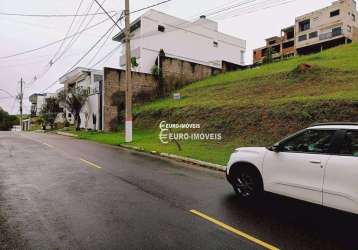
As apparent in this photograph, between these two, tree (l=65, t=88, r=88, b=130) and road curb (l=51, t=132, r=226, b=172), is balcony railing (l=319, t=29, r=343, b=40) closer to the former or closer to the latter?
tree (l=65, t=88, r=88, b=130)

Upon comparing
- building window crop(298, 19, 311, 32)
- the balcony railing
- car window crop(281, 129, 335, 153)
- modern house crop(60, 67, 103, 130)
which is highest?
building window crop(298, 19, 311, 32)

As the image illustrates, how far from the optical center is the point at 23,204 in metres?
6.06

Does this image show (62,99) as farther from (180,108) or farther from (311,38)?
(311,38)

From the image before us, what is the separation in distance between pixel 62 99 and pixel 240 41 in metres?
34.9

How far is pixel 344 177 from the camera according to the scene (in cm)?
473

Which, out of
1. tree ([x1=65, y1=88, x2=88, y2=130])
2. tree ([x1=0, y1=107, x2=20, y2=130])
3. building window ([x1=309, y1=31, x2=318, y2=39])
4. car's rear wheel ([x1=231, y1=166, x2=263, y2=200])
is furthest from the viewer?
tree ([x1=0, y1=107, x2=20, y2=130])

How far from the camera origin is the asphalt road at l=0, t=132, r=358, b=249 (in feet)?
14.3

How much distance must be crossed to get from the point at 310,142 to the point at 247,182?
168cm

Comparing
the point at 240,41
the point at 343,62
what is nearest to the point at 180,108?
the point at 343,62

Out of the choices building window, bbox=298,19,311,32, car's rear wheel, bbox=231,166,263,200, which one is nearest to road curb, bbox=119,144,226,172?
car's rear wheel, bbox=231,166,263,200

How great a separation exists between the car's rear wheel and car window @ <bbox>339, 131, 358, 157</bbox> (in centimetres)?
183

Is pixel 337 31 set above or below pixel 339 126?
above

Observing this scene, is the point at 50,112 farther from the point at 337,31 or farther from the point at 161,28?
the point at 337,31

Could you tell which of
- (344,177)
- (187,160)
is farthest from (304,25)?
(344,177)
